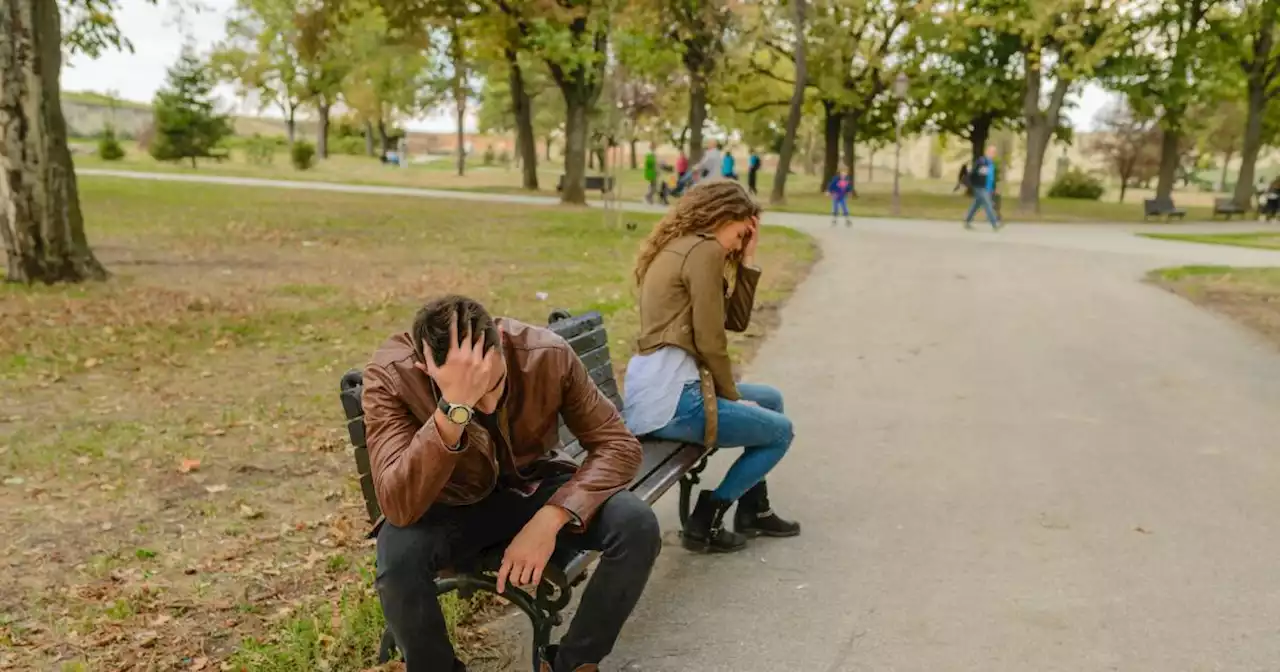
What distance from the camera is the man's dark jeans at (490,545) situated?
9.46 feet

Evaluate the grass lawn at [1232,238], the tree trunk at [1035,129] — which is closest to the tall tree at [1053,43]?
the tree trunk at [1035,129]

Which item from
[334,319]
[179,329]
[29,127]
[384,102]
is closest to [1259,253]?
[334,319]

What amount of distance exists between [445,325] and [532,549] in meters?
0.68

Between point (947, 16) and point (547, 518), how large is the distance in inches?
1348

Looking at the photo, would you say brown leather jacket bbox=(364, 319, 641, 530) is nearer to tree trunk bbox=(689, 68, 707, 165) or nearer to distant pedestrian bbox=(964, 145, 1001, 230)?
distant pedestrian bbox=(964, 145, 1001, 230)

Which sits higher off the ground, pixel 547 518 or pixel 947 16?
pixel 947 16

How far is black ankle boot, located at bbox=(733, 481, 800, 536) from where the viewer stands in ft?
15.0

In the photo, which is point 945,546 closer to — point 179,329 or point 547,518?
point 547,518

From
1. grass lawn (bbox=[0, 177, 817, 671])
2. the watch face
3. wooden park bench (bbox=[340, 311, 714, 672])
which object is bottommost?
grass lawn (bbox=[0, 177, 817, 671])

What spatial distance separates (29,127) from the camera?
34.7 feet

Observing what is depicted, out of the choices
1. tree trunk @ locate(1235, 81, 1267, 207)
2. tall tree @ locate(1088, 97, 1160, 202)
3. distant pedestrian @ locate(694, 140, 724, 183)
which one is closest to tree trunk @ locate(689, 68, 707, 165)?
distant pedestrian @ locate(694, 140, 724, 183)

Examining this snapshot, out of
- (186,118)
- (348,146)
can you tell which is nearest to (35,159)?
(186,118)

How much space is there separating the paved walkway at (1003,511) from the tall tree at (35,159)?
731 cm

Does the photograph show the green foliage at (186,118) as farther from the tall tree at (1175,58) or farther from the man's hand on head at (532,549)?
the man's hand on head at (532,549)
